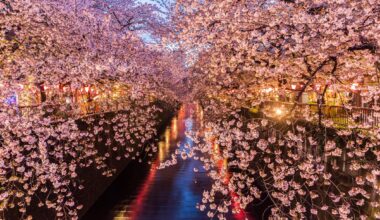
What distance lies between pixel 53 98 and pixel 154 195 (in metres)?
8.30

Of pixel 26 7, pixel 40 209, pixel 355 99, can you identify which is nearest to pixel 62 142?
pixel 40 209

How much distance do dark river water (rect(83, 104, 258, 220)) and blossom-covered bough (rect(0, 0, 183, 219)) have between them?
2370mm

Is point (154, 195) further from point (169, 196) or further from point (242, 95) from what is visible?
point (242, 95)

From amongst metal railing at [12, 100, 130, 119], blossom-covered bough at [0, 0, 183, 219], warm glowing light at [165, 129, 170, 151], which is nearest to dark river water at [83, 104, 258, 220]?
blossom-covered bough at [0, 0, 183, 219]

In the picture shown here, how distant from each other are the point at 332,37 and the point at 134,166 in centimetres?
2153

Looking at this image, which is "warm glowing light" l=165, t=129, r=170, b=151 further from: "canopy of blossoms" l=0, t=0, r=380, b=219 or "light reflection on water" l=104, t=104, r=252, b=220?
"canopy of blossoms" l=0, t=0, r=380, b=219

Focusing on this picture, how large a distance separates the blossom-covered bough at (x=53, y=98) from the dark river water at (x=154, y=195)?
2.37 m

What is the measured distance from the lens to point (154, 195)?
70.7ft

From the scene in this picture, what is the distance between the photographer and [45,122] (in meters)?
10.9

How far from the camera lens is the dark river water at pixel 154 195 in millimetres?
18344

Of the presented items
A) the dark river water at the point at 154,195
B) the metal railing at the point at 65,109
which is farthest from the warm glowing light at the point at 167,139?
the metal railing at the point at 65,109

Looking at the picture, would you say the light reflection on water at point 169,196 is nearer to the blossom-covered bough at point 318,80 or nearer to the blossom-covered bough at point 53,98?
the blossom-covered bough at point 53,98

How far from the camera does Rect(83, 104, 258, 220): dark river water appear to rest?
18.3 meters

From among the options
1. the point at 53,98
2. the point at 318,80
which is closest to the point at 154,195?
the point at 53,98
